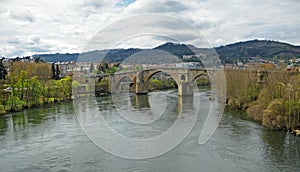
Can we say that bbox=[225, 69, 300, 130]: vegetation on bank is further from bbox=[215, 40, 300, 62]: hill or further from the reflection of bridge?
bbox=[215, 40, 300, 62]: hill

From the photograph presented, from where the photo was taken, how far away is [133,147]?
10.9m

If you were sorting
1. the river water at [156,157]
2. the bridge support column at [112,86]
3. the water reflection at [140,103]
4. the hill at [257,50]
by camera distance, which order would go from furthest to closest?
the hill at [257,50] → the bridge support column at [112,86] → the water reflection at [140,103] → the river water at [156,157]

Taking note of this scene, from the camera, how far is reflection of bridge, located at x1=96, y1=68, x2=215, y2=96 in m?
31.6

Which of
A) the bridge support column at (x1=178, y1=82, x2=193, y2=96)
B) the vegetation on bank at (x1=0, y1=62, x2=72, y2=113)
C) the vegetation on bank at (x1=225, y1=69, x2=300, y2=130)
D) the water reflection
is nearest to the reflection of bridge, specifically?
the bridge support column at (x1=178, y1=82, x2=193, y2=96)

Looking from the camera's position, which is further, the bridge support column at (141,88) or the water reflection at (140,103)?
the bridge support column at (141,88)

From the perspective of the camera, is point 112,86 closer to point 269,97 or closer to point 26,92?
point 26,92

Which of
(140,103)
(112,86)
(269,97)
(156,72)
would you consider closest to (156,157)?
(269,97)

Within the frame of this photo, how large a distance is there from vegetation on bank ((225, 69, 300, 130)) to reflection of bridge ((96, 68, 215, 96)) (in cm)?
810

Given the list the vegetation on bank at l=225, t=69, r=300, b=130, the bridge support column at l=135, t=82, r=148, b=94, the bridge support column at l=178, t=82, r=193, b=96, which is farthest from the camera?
the bridge support column at l=135, t=82, r=148, b=94

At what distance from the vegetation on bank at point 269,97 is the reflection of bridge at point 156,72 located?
8098 mm

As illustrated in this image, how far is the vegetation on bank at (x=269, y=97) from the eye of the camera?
12438 millimetres

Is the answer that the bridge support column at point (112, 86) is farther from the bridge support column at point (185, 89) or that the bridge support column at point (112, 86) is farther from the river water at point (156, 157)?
the river water at point (156, 157)

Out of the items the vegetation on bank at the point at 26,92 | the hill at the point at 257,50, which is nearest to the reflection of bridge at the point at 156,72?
the vegetation on bank at the point at 26,92

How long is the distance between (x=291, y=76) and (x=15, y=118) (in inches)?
601
